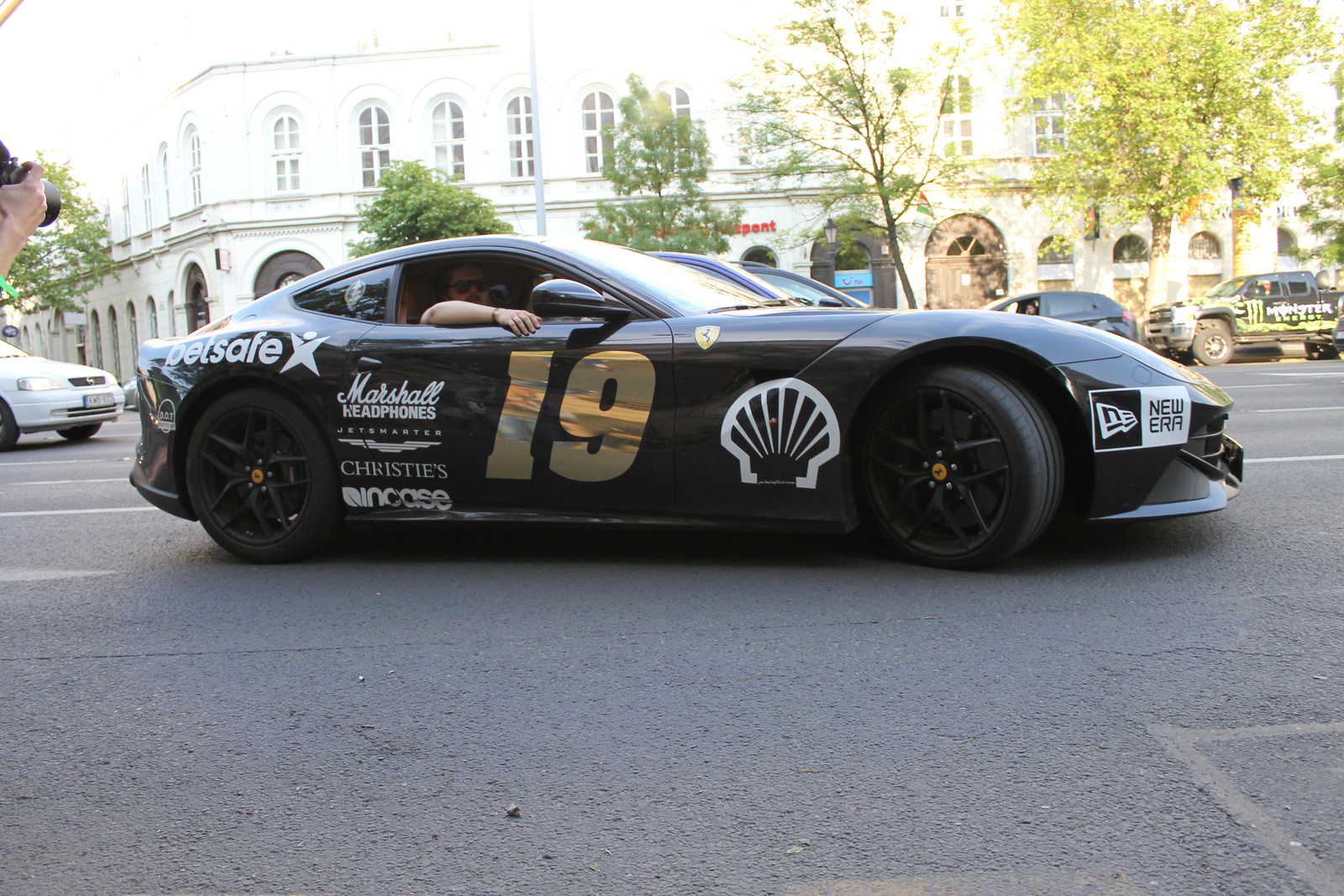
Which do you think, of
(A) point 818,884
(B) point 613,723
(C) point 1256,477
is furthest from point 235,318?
(C) point 1256,477

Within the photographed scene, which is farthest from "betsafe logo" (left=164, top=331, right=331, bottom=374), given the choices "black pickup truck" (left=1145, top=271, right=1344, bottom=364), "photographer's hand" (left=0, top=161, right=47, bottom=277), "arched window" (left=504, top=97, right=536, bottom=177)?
"arched window" (left=504, top=97, right=536, bottom=177)

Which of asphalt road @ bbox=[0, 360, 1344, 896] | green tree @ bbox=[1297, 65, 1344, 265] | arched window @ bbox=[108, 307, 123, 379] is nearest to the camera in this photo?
asphalt road @ bbox=[0, 360, 1344, 896]

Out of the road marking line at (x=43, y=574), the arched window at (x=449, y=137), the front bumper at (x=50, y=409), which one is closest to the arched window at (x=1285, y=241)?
the arched window at (x=449, y=137)

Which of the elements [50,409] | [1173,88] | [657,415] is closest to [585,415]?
[657,415]

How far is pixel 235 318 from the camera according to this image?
4777mm

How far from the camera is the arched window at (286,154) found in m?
34.3

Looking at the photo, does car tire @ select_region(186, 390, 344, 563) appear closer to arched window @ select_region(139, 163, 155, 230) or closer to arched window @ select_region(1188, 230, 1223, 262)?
arched window @ select_region(1188, 230, 1223, 262)

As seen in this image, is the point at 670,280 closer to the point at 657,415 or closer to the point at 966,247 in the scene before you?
the point at 657,415

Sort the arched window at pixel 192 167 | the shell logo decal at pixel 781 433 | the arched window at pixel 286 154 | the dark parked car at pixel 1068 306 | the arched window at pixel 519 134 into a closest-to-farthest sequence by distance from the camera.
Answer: the shell logo decal at pixel 781 433, the dark parked car at pixel 1068 306, the arched window at pixel 519 134, the arched window at pixel 286 154, the arched window at pixel 192 167

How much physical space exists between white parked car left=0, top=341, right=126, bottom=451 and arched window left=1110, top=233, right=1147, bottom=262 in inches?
1198

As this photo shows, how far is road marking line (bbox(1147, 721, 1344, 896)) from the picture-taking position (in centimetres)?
174

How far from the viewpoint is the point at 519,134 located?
33688 millimetres

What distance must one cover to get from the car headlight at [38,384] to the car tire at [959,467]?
466 inches

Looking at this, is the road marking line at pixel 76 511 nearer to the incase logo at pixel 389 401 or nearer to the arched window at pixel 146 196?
the incase logo at pixel 389 401
